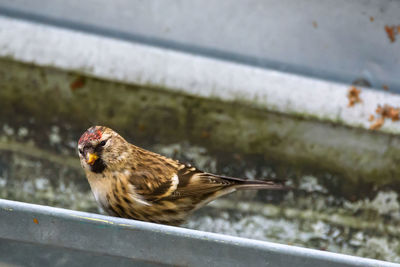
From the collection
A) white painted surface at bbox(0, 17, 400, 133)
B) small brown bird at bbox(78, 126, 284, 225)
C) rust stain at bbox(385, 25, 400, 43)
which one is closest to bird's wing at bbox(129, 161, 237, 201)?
small brown bird at bbox(78, 126, 284, 225)

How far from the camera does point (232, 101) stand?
2963mm

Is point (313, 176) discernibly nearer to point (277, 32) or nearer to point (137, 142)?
point (277, 32)

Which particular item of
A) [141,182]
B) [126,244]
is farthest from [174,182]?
[126,244]

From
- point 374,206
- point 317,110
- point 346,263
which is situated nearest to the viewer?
point 346,263

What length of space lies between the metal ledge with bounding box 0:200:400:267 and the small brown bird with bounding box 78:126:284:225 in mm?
844

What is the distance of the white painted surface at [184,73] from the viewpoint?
288 centimetres

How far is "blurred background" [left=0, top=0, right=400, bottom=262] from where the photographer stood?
114 inches

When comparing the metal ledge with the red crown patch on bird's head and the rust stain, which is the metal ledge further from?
the rust stain

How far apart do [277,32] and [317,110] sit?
1.77ft

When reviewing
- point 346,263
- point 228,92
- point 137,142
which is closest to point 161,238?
point 346,263

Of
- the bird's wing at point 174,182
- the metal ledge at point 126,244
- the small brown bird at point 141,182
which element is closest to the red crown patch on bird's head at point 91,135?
the small brown bird at point 141,182

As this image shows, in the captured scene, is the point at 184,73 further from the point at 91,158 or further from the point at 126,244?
the point at 126,244

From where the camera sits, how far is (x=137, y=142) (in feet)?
10.5

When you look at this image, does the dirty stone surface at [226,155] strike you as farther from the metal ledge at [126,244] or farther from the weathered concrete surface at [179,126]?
the metal ledge at [126,244]
